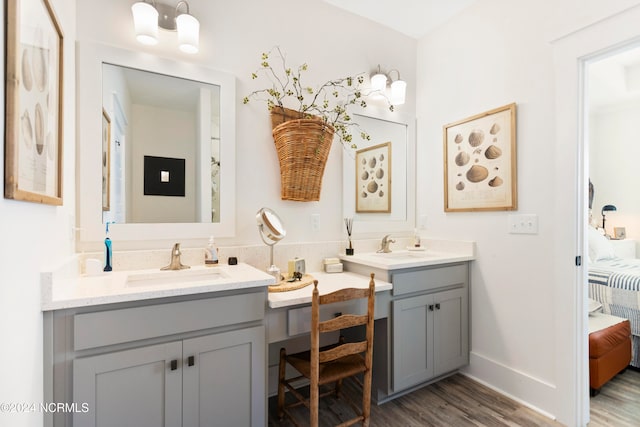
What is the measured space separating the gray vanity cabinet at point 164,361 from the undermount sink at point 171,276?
0.79 feet

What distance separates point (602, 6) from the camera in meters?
1.63

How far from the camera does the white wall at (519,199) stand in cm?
182

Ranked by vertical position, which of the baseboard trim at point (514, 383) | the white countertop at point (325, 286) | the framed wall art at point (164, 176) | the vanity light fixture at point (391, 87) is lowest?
the baseboard trim at point (514, 383)

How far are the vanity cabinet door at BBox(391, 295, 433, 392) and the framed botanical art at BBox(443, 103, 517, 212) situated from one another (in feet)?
2.55

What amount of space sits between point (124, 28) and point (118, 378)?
5.48 feet

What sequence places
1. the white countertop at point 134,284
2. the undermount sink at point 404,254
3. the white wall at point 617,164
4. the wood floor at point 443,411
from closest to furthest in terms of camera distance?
the white countertop at point 134,284 → the wood floor at point 443,411 → the undermount sink at point 404,254 → the white wall at point 617,164

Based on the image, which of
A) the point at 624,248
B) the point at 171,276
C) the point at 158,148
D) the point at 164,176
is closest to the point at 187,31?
the point at 158,148

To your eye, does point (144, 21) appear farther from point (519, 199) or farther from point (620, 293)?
point (620, 293)

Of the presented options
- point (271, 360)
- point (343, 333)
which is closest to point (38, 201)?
point (271, 360)

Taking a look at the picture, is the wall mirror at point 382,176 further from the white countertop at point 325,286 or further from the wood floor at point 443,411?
the wood floor at point 443,411

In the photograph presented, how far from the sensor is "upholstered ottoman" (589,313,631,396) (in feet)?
6.63

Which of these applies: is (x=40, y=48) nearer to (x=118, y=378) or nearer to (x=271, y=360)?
(x=118, y=378)

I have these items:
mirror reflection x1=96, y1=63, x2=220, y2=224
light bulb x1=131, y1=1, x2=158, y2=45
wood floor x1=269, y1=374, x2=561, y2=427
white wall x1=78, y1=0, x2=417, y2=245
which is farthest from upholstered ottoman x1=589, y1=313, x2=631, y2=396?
light bulb x1=131, y1=1, x2=158, y2=45

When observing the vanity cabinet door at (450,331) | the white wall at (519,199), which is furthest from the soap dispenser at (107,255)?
the white wall at (519,199)
